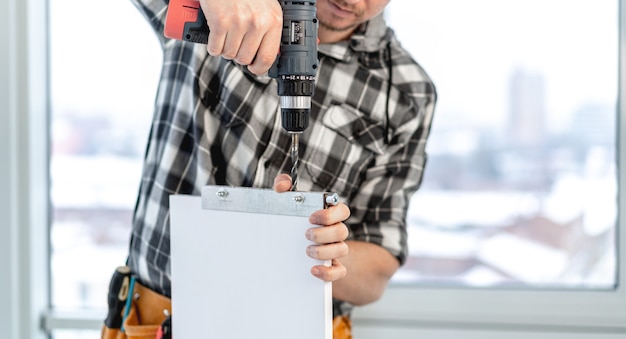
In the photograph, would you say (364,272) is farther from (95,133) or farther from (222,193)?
(95,133)

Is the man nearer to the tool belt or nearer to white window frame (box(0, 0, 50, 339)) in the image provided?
the tool belt

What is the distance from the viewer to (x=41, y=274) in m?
2.09

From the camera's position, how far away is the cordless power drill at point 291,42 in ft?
3.60

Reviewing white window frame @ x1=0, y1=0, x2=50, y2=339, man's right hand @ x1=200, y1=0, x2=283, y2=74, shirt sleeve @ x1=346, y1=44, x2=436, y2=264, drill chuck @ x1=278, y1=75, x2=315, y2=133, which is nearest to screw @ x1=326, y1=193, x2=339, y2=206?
drill chuck @ x1=278, y1=75, x2=315, y2=133

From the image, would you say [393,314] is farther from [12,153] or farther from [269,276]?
[12,153]

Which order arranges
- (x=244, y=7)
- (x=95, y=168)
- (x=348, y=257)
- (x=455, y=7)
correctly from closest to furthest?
(x=244, y=7) < (x=348, y=257) < (x=455, y=7) < (x=95, y=168)

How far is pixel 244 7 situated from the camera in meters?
1.06

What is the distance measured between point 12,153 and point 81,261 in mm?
366

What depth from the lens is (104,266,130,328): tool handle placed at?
1.50m

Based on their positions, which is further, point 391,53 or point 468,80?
point 468,80

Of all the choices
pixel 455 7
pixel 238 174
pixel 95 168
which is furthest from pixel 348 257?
pixel 95 168

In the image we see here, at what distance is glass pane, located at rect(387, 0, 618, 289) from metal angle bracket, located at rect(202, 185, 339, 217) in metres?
0.90

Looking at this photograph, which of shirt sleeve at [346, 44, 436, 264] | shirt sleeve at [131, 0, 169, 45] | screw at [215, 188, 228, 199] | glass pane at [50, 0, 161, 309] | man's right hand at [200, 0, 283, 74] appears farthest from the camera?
glass pane at [50, 0, 161, 309]

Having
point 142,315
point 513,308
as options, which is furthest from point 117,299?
point 513,308
